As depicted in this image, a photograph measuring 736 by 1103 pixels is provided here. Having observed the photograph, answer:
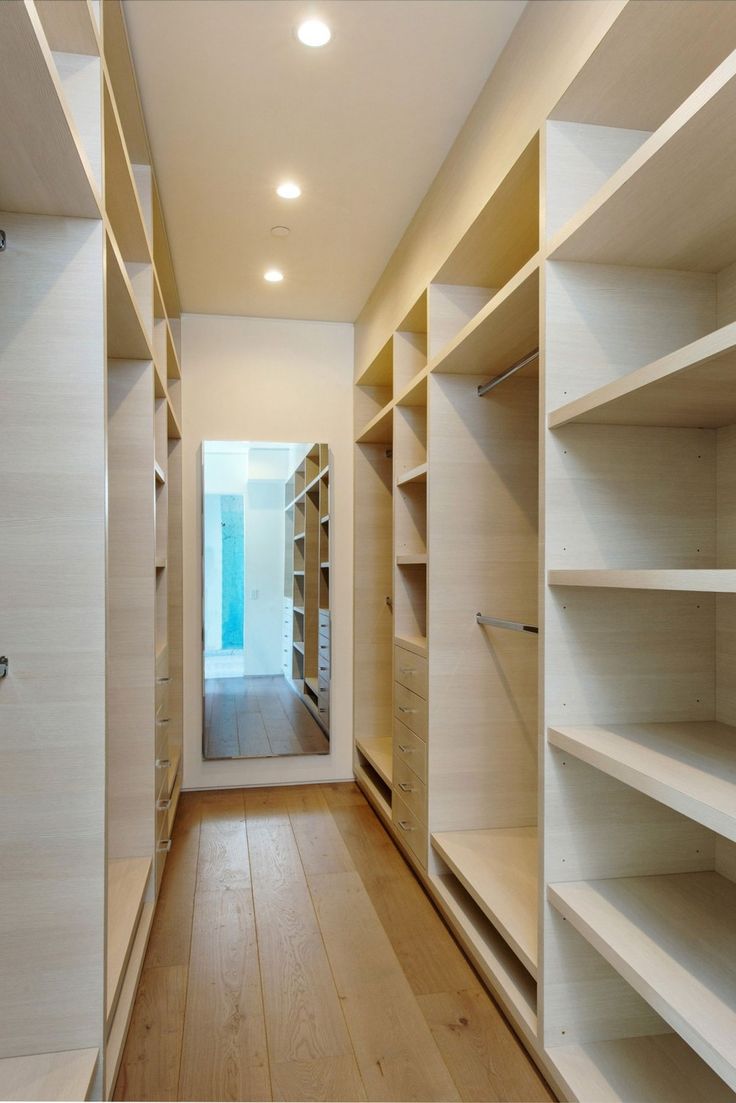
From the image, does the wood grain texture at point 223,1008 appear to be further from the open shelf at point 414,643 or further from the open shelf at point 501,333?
the open shelf at point 501,333

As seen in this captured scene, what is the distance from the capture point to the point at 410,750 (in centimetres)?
292

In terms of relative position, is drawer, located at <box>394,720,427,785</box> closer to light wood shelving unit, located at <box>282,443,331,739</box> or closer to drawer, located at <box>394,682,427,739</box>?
drawer, located at <box>394,682,427,739</box>

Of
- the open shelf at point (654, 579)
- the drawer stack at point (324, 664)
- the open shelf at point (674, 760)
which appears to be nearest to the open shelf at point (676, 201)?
the open shelf at point (654, 579)

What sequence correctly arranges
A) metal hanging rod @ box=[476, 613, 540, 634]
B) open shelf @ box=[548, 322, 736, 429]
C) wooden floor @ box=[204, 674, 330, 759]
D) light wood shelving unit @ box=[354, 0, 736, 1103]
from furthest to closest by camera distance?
1. wooden floor @ box=[204, 674, 330, 759]
2. metal hanging rod @ box=[476, 613, 540, 634]
3. light wood shelving unit @ box=[354, 0, 736, 1103]
4. open shelf @ box=[548, 322, 736, 429]

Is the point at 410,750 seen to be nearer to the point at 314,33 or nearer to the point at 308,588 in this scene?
the point at 308,588

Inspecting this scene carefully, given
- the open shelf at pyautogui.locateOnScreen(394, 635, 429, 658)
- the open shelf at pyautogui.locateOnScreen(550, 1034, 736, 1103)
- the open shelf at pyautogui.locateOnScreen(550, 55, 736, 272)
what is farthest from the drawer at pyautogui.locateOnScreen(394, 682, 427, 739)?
the open shelf at pyautogui.locateOnScreen(550, 55, 736, 272)

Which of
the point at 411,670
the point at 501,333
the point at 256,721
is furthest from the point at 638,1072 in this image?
the point at 256,721

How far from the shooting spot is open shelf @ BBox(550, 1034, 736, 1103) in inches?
57.6

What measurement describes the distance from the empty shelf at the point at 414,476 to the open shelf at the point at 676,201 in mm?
1215

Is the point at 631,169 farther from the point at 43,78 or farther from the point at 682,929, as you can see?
the point at 682,929

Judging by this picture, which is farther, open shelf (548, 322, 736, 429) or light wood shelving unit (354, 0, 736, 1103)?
light wood shelving unit (354, 0, 736, 1103)

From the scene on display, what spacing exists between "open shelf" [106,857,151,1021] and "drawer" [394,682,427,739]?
1039mm

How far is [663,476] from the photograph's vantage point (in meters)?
1.73

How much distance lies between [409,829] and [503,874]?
73 centimetres
